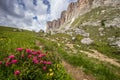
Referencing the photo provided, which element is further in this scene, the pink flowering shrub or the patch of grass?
the patch of grass

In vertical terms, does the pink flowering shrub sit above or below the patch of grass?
above

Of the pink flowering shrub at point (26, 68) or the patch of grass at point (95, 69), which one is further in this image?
the patch of grass at point (95, 69)

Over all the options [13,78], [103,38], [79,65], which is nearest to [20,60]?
[13,78]

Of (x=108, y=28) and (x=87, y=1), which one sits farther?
(x=87, y=1)

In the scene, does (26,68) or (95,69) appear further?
(95,69)

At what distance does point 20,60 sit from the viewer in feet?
22.6

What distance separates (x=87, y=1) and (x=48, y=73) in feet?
383

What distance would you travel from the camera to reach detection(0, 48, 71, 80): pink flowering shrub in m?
5.92

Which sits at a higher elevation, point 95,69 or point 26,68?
point 26,68

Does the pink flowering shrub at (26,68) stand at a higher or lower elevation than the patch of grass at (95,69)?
higher

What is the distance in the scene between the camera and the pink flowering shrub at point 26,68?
592cm

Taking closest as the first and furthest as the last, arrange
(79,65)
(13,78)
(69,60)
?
(13,78) → (79,65) → (69,60)

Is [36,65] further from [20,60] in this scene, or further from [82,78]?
[82,78]

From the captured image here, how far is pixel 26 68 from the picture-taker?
19.8 feet
